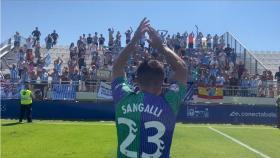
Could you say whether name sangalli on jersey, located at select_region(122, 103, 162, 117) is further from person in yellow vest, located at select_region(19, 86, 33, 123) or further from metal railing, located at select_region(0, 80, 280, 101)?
metal railing, located at select_region(0, 80, 280, 101)

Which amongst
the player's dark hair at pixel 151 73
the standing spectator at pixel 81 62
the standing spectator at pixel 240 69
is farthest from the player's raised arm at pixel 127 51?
the standing spectator at pixel 240 69

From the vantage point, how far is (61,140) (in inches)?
687

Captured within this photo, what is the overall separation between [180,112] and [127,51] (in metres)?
24.3

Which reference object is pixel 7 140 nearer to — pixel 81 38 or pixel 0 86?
pixel 0 86

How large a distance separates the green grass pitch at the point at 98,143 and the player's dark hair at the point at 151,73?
9.74m

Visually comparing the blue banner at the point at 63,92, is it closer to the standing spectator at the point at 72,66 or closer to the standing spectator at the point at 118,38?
the standing spectator at the point at 72,66

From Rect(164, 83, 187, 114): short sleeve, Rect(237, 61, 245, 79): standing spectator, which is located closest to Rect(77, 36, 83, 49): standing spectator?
Rect(237, 61, 245, 79): standing spectator

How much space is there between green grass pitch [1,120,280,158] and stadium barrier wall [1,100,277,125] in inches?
238

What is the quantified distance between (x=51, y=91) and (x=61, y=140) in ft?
40.6

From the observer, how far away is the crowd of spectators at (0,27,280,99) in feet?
102

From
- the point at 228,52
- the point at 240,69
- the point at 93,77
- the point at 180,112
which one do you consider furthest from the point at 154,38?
the point at 228,52

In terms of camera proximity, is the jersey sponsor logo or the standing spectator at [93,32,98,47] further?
the standing spectator at [93,32,98,47]

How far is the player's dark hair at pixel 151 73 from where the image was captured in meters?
4.40

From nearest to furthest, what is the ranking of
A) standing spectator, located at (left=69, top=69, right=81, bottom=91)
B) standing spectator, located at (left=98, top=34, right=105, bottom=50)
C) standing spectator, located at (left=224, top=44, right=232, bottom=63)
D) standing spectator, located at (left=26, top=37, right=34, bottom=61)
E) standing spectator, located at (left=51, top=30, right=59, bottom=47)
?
standing spectator, located at (left=69, top=69, right=81, bottom=91) → standing spectator, located at (left=26, top=37, right=34, bottom=61) → standing spectator, located at (left=224, top=44, right=232, bottom=63) → standing spectator, located at (left=98, top=34, right=105, bottom=50) → standing spectator, located at (left=51, top=30, right=59, bottom=47)
